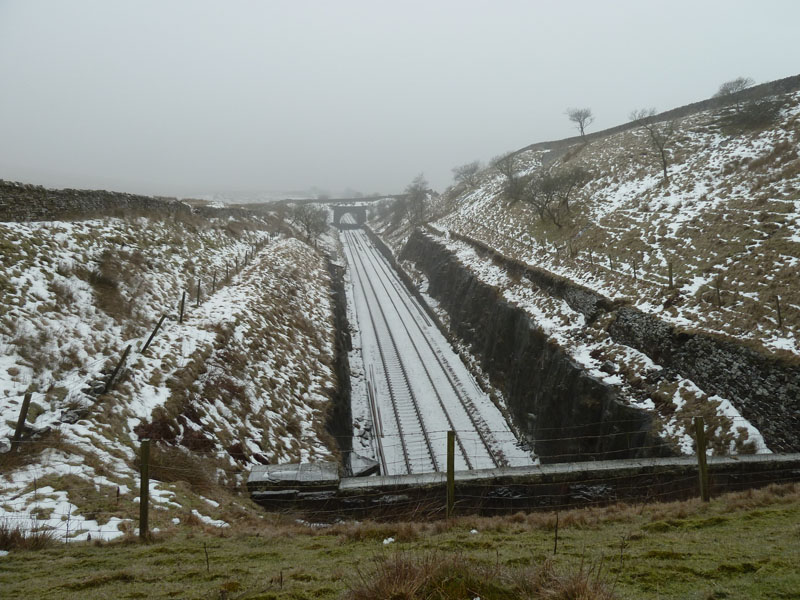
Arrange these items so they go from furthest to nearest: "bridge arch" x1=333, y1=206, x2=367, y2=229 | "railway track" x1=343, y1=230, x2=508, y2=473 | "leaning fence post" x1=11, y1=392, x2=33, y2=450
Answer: "bridge arch" x1=333, y1=206, x2=367, y2=229 → "railway track" x1=343, y1=230, x2=508, y2=473 → "leaning fence post" x1=11, y1=392, x2=33, y2=450

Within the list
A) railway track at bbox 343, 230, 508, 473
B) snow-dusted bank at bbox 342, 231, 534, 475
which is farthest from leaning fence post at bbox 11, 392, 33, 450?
railway track at bbox 343, 230, 508, 473

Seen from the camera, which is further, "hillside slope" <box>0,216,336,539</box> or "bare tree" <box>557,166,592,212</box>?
"bare tree" <box>557,166,592,212</box>

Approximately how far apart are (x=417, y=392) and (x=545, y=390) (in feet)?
24.9

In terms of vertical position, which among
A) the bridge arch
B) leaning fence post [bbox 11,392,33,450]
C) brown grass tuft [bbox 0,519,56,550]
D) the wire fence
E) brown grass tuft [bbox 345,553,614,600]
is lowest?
the wire fence

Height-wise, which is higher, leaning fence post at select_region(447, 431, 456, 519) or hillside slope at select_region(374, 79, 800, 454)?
hillside slope at select_region(374, 79, 800, 454)

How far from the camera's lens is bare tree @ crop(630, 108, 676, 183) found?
33912 mm

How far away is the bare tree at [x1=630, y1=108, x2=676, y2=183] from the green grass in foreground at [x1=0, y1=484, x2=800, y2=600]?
102ft

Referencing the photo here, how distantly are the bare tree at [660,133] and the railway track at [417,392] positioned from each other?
22.5m

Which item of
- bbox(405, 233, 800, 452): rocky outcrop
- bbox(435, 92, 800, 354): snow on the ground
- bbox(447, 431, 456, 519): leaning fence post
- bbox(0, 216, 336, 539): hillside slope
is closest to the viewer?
bbox(447, 431, 456, 519): leaning fence post

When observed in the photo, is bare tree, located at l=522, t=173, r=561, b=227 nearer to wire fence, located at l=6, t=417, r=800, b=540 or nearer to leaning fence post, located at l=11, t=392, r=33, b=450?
wire fence, located at l=6, t=417, r=800, b=540

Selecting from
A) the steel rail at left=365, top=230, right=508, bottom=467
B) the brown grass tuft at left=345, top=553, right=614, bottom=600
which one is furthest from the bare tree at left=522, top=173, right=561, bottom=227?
the brown grass tuft at left=345, top=553, right=614, bottom=600

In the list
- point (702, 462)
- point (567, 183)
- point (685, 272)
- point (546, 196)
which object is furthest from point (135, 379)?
point (567, 183)

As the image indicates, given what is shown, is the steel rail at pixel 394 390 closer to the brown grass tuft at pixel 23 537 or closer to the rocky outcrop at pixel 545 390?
the rocky outcrop at pixel 545 390

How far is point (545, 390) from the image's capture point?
66.3ft
